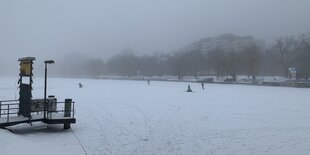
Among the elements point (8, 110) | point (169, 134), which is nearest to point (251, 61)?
point (169, 134)

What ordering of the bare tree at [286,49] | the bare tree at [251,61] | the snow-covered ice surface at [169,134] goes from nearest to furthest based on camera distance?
the snow-covered ice surface at [169,134] < the bare tree at [251,61] < the bare tree at [286,49]

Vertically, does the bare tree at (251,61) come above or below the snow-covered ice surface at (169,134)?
above

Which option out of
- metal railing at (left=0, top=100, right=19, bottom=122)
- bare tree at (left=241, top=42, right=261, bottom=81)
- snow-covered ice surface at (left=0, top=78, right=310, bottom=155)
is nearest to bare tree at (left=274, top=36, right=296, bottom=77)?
bare tree at (left=241, top=42, right=261, bottom=81)

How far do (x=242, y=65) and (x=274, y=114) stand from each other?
86.5 m

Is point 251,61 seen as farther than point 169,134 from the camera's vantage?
Yes

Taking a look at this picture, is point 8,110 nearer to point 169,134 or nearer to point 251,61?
point 169,134

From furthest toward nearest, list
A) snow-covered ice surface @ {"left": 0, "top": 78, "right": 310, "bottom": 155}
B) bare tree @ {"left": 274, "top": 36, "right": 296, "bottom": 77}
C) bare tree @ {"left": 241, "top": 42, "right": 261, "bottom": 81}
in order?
bare tree @ {"left": 274, "top": 36, "right": 296, "bottom": 77}, bare tree @ {"left": 241, "top": 42, "right": 261, "bottom": 81}, snow-covered ice surface @ {"left": 0, "top": 78, "right": 310, "bottom": 155}

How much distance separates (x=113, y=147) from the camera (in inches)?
607

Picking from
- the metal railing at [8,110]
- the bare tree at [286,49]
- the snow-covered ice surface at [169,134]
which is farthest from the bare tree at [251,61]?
the metal railing at [8,110]

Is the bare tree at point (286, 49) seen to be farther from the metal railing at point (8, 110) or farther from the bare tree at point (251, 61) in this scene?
the metal railing at point (8, 110)

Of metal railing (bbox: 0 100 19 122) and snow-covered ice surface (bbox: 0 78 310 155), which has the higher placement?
metal railing (bbox: 0 100 19 122)

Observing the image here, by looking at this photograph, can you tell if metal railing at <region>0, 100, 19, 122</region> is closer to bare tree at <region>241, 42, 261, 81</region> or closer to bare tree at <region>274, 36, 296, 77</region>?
bare tree at <region>241, 42, 261, 81</region>

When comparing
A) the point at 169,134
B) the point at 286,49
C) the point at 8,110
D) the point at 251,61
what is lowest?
the point at 169,134

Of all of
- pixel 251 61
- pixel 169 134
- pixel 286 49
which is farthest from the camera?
pixel 286 49
